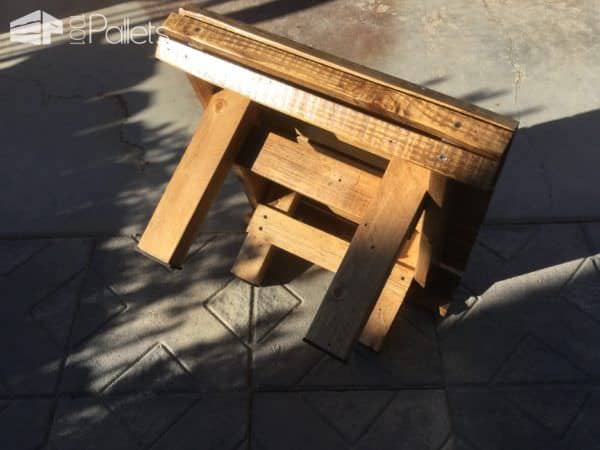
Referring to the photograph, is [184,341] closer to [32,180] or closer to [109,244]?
[109,244]

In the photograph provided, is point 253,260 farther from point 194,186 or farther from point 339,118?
point 339,118

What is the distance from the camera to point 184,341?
2920 mm

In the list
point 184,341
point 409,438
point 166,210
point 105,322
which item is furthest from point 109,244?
point 409,438

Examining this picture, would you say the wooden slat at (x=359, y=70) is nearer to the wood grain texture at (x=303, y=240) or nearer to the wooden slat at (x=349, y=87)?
the wooden slat at (x=349, y=87)

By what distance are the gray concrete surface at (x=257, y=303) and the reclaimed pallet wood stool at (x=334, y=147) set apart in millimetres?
1004

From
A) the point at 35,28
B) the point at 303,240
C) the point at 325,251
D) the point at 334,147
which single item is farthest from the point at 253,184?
the point at 35,28

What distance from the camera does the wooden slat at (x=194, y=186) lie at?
180 centimetres

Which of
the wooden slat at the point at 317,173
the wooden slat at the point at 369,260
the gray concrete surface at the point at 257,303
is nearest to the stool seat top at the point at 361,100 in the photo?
the wooden slat at the point at 369,260

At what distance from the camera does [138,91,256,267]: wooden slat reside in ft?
5.91

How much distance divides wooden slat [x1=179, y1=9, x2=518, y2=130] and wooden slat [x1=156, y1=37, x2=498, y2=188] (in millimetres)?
113

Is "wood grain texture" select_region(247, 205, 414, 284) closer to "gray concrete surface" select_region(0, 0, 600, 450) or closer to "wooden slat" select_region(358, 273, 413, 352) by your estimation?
"wooden slat" select_region(358, 273, 413, 352)

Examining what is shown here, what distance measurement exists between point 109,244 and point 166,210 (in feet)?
5.23

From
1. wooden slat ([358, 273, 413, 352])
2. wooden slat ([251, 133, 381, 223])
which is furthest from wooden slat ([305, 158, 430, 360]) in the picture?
wooden slat ([358, 273, 413, 352])

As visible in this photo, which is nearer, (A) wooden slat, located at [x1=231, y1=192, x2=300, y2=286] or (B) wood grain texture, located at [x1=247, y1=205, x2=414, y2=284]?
(B) wood grain texture, located at [x1=247, y1=205, x2=414, y2=284]
